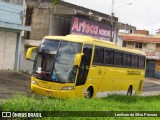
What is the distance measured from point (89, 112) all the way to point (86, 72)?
872 cm

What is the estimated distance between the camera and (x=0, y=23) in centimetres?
2638

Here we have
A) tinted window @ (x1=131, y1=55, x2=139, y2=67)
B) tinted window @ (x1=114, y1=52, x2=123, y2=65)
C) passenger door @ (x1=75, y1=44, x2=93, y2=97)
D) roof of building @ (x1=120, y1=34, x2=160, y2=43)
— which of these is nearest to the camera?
passenger door @ (x1=75, y1=44, x2=93, y2=97)

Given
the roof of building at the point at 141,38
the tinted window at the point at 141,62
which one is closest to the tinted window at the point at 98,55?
the tinted window at the point at 141,62

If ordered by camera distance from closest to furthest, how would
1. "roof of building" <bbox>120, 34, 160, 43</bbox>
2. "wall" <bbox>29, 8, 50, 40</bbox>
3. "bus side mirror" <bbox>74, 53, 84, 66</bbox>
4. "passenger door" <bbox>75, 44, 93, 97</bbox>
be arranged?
"bus side mirror" <bbox>74, 53, 84, 66</bbox>, "passenger door" <bbox>75, 44, 93, 97</bbox>, "wall" <bbox>29, 8, 50, 40</bbox>, "roof of building" <bbox>120, 34, 160, 43</bbox>

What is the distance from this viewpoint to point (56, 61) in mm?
17812

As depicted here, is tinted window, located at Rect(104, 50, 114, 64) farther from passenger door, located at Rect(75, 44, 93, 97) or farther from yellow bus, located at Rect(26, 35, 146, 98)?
passenger door, located at Rect(75, 44, 93, 97)

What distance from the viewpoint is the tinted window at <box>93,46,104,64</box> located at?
1981cm

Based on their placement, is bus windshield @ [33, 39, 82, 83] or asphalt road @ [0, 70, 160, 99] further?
asphalt road @ [0, 70, 160, 99]

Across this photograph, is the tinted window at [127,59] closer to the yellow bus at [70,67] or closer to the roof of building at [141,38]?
the yellow bus at [70,67]

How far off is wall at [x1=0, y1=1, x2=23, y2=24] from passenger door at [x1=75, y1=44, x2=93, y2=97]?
9884 mm

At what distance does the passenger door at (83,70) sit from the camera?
18.3 m

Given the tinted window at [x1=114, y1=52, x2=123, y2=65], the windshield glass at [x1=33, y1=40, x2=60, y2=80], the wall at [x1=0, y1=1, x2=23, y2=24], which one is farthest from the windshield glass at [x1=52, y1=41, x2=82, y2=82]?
the wall at [x1=0, y1=1, x2=23, y2=24]

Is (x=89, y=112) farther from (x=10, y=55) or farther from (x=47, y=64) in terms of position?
(x=10, y=55)

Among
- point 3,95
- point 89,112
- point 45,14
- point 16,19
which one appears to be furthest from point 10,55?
point 89,112
